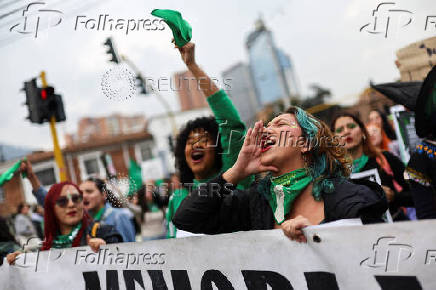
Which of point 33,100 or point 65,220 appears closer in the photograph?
point 65,220

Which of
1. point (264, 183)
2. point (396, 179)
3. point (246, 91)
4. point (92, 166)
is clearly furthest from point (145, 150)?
point (264, 183)

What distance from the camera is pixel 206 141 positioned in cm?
267

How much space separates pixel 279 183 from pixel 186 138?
1.17 meters

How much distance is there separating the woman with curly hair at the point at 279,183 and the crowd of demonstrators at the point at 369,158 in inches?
47.3

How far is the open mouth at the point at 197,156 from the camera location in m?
2.56

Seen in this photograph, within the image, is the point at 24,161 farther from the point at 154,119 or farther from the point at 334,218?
the point at 154,119

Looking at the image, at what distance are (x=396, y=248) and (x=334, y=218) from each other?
281 mm

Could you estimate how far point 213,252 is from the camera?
1.81m

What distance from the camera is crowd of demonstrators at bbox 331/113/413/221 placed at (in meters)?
3.04

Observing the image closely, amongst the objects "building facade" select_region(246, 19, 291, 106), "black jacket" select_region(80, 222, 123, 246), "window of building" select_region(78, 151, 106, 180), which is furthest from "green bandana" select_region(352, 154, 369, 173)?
"window of building" select_region(78, 151, 106, 180)

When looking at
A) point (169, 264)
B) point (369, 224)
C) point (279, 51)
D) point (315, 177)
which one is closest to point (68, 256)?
point (169, 264)

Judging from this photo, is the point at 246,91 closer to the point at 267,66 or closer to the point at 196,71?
the point at 267,66

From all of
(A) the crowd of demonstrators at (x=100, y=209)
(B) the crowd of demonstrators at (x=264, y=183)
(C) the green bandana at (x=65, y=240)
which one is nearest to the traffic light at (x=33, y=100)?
(A) the crowd of demonstrators at (x=100, y=209)

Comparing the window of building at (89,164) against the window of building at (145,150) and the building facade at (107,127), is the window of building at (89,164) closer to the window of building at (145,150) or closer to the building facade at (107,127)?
the building facade at (107,127)
